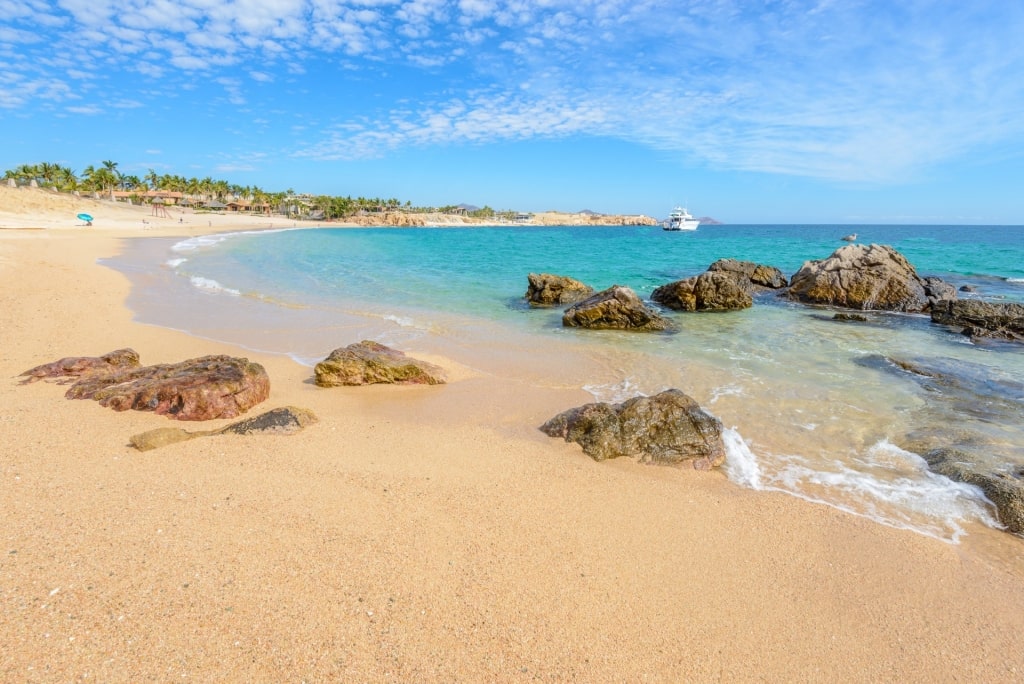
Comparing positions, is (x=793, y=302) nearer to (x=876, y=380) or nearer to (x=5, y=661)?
(x=876, y=380)

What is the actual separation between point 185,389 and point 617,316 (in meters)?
11.4

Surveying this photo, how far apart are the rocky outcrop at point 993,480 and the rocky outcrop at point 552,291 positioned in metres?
13.7

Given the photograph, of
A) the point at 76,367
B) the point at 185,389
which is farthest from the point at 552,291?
the point at 76,367

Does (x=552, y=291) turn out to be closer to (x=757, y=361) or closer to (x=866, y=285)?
(x=757, y=361)

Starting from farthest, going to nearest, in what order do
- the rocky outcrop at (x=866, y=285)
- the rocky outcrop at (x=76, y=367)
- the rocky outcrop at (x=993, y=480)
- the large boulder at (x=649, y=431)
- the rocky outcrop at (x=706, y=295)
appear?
the rocky outcrop at (x=866, y=285), the rocky outcrop at (x=706, y=295), the rocky outcrop at (x=76, y=367), the large boulder at (x=649, y=431), the rocky outcrop at (x=993, y=480)

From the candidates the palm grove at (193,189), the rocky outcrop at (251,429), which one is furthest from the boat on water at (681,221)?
the rocky outcrop at (251,429)

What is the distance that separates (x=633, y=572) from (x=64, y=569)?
15.0ft

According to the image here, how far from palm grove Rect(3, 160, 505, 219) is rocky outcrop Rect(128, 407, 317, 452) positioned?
104 m

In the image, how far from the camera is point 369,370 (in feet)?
30.9

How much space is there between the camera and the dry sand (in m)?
3.47

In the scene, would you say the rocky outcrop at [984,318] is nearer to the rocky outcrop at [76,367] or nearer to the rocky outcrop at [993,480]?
the rocky outcrop at [993,480]

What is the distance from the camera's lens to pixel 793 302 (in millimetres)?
21344

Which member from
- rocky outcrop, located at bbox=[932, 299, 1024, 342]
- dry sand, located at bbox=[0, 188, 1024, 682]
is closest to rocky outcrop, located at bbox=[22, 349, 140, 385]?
dry sand, located at bbox=[0, 188, 1024, 682]

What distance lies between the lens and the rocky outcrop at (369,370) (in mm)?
9250
